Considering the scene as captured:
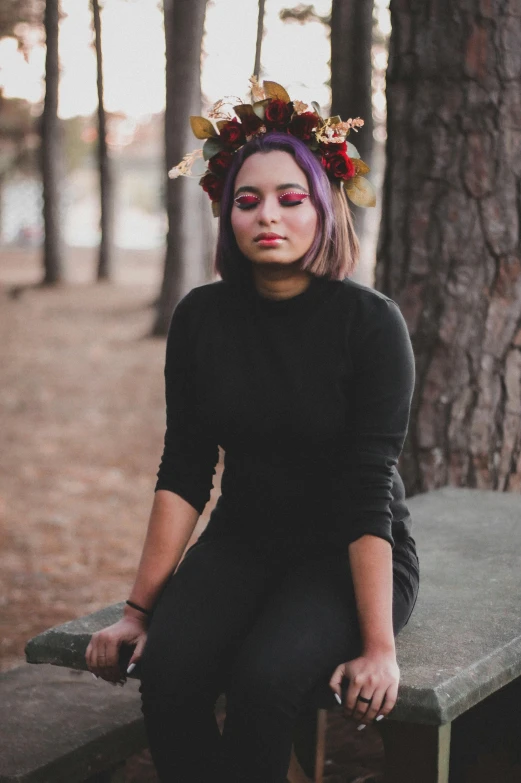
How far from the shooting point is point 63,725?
289cm

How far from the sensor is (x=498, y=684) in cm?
235

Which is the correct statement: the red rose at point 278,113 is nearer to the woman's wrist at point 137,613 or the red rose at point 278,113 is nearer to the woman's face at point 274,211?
the woman's face at point 274,211

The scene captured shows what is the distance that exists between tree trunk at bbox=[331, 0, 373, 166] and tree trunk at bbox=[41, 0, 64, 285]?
11405 millimetres

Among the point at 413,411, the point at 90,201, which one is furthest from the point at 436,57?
the point at 90,201

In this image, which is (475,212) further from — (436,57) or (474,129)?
(436,57)

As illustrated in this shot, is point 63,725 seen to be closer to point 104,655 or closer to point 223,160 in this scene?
point 104,655

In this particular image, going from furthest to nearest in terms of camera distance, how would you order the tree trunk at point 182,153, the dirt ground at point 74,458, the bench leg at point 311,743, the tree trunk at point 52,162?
the tree trunk at point 52,162, the tree trunk at point 182,153, the dirt ground at point 74,458, the bench leg at point 311,743

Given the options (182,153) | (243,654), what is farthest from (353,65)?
(182,153)

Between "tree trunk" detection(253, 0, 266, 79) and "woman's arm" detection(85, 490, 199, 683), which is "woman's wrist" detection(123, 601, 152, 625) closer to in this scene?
"woman's arm" detection(85, 490, 199, 683)

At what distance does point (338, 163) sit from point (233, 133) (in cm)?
30

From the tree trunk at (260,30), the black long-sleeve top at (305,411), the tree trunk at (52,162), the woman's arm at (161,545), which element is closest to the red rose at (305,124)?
the black long-sleeve top at (305,411)

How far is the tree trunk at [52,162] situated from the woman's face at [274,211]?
15705 millimetres

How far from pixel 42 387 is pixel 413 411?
26.6 feet

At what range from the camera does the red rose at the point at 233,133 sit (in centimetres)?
269
